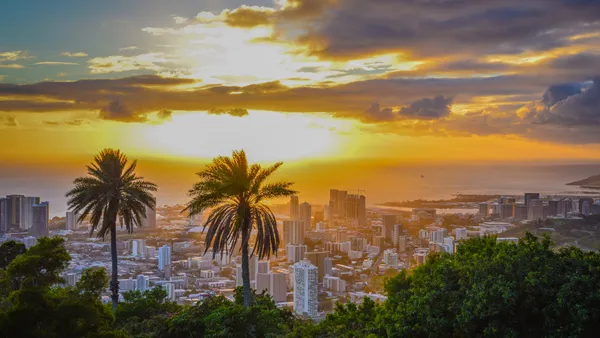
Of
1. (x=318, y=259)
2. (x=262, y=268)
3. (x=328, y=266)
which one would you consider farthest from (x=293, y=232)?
(x=262, y=268)

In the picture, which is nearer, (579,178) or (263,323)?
(263,323)

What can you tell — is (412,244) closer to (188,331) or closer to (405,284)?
(405,284)

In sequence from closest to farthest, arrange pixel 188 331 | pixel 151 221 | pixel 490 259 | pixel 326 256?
pixel 490 259 < pixel 188 331 < pixel 326 256 < pixel 151 221

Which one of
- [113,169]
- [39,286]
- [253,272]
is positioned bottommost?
[253,272]

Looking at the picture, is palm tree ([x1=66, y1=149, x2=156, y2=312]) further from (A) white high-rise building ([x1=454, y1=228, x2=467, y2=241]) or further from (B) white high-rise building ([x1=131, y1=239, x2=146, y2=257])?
(A) white high-rise building ([x1=454, y1=228, x2=467, y2=241])

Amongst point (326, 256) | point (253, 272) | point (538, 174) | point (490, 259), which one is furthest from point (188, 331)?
point (538, 174)

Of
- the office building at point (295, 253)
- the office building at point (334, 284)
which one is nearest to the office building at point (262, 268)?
the office building at point (334, 284)
